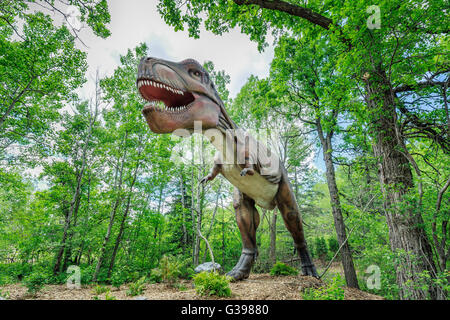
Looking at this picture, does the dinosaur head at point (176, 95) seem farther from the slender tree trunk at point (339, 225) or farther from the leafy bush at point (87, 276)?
the leafy bush at point (87, 276)

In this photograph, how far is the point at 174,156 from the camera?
1148 centimetres

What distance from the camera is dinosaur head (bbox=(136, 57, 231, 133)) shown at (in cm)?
188

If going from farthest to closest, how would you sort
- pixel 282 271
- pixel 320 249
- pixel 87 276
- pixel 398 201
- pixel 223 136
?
pixel 320 249
pixel 87 276
pixel 282 271
pixel 223 136
pixel 398 201

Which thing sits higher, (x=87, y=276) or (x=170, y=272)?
(x=170, y=272)

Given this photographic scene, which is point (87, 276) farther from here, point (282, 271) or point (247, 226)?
point (247, 226)

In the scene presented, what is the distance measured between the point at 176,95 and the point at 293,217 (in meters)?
2.67

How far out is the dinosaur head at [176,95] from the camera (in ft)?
6.18

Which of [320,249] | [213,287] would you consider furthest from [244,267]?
[320,249]

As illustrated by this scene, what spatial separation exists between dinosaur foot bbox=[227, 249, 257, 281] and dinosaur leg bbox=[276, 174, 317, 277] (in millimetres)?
800

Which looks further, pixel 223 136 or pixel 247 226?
pixel 247 226

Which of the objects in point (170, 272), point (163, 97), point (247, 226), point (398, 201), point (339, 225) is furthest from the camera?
point (339, 225)

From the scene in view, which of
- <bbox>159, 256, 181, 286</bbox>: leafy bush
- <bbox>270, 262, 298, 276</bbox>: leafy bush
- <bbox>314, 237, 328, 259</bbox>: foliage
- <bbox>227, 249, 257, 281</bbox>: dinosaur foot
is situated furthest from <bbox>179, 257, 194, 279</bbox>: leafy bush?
<bbox>314, 237, 328, 259</bbox>: foliage

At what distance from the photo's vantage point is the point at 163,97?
2072 millimetres

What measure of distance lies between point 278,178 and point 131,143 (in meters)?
6.86
